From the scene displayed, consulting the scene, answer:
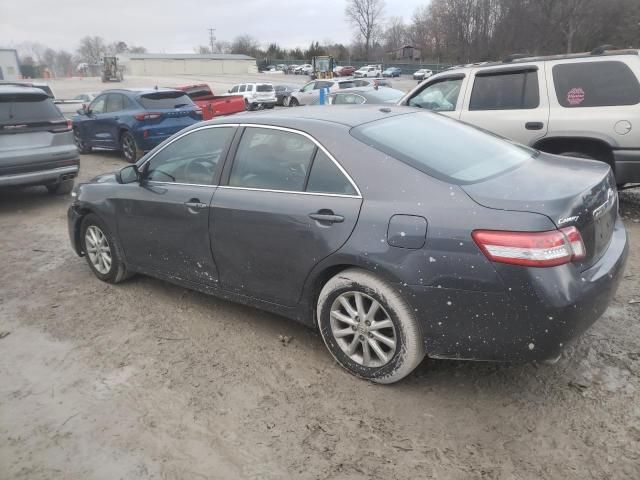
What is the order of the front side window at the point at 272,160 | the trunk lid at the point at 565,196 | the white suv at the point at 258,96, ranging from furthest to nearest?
the white suv at the point at 258,96
the front side window at the point at 272,160
the trunk lid at the point at 565,196

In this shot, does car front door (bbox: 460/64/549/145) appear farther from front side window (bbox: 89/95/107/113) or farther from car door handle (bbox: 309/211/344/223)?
front side window (bbox: 89/95/107/113)

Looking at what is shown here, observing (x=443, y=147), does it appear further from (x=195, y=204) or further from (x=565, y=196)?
(x=195, y=204)

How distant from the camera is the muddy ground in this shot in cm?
249

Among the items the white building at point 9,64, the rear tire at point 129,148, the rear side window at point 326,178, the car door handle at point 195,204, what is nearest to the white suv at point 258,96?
the rear tire at point 129,148

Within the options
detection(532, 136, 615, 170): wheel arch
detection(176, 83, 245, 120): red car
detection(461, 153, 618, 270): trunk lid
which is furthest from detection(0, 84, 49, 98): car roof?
detection(176, 83, 245, 120): red car

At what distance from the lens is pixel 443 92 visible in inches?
273

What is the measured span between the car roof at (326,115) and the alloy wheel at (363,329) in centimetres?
111

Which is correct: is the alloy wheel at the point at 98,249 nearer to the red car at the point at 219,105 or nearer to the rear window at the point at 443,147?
the rear window at the point at 443,147

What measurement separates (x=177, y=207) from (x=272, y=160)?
34.6 inches

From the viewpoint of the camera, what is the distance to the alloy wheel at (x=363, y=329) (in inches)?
116

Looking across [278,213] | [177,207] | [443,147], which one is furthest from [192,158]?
[443,147]

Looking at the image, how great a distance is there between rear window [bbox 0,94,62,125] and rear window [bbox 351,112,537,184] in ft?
19.4

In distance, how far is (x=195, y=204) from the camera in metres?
3.73

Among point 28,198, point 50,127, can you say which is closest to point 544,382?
point 50,127
